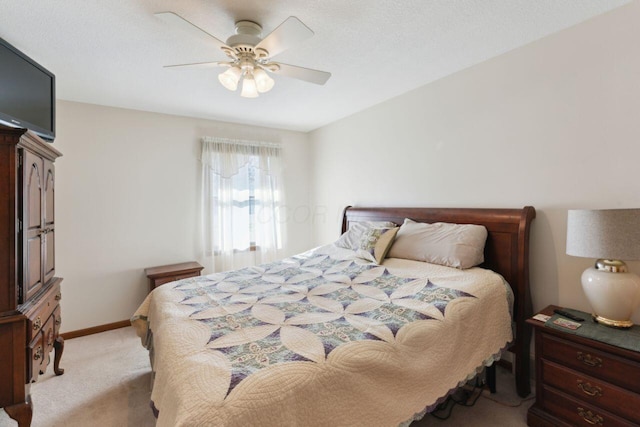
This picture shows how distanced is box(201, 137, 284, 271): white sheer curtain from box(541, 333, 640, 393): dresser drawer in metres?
3.19

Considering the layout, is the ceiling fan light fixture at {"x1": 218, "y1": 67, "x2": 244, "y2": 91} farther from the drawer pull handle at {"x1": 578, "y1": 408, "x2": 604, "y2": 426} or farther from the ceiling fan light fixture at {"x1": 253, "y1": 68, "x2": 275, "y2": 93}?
the drawer pull handle at {"x1": 578, "y1": 408, "x2": 604, "y2": 426}

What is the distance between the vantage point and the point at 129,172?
128 inches

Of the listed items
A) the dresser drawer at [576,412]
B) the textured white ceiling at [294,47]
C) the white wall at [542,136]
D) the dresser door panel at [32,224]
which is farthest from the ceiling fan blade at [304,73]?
the dresser drawer at [576,412]

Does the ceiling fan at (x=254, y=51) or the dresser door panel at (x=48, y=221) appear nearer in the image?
the ceiling fan at (x=254, y=51)

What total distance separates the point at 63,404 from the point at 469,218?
3.28 meters

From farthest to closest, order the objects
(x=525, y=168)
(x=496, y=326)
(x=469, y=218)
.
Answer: (x=469, y=218) < (x=525, y=168) < (x=496, y=326)

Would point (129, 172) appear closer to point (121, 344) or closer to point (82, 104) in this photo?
point (82, 104)

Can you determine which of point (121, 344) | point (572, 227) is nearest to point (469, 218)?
point (572, 227)

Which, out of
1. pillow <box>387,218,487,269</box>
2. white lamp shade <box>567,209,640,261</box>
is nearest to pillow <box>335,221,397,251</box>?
pillow <box>387,218,487,269</box>

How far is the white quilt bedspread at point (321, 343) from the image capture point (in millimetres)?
962

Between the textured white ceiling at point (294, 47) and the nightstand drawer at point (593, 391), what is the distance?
6.83ft

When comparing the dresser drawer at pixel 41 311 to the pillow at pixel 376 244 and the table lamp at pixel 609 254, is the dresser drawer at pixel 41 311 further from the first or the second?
the table lamp at pixel 609 254

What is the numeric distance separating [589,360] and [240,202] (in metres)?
3.59

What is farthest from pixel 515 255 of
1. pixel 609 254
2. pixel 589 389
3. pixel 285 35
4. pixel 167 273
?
pixel 167 273
